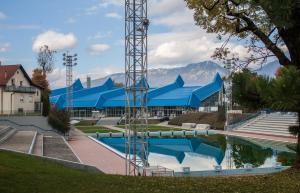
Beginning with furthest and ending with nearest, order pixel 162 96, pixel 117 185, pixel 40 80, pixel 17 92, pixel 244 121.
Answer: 1. pixel 162 96
2. pixel 40 80
3. pixel 244 121
4. pixel 17 92
5. pixel 117 185

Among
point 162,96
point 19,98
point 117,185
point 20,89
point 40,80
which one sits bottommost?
point 117,185

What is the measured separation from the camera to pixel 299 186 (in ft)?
25.1

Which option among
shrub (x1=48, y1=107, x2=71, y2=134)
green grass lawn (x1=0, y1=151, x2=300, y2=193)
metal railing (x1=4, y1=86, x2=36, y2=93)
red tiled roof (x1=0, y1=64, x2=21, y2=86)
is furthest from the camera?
red tiled roof (x1=0, y1=64, x2=21, y2=86)

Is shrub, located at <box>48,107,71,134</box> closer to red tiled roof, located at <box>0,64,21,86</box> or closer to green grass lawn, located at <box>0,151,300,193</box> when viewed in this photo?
red tiled roof, located at <box>0,64,21,86</box>

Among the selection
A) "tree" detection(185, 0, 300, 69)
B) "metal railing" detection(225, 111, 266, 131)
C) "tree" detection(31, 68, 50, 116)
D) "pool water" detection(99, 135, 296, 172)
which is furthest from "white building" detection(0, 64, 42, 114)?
"tree" detection(185, 0, 300, 69)

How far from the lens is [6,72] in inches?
1801

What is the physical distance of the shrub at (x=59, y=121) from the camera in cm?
3716

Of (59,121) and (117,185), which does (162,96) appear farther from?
(117,185)

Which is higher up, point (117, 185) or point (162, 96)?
point (162, 96)

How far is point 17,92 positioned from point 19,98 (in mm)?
1006

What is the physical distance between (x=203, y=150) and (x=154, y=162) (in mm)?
7652

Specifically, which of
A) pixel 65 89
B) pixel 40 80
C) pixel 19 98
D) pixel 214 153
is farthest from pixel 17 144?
pixel 65 89

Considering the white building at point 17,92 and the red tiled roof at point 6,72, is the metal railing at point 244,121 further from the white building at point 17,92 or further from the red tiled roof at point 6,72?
the red tiled roof at point 6,72

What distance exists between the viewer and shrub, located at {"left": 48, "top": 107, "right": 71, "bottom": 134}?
122 ft
